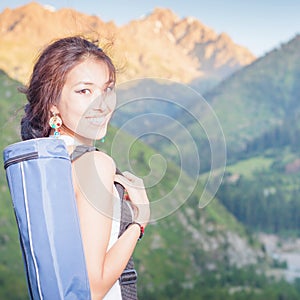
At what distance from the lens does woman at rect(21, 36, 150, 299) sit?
92 centimetres

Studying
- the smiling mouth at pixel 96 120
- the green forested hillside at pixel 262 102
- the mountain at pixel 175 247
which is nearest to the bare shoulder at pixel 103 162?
the smiling mouth at pixel 96 120

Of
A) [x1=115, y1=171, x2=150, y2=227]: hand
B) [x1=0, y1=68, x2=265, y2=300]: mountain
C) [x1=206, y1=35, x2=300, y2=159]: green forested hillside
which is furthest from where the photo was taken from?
[x1=206, y1=35, x2=300, y2=159]: green forested hillside

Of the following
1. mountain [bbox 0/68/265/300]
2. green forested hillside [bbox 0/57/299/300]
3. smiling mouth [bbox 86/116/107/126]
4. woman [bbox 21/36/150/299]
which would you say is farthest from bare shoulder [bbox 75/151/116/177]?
green forested hillside [bbox 0/57/299/300]

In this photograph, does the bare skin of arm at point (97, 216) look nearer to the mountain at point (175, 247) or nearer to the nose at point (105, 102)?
the nose at point (105, 102)

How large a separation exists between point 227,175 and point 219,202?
245mm

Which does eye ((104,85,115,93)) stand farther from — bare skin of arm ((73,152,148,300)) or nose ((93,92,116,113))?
bare skin of arm ((73,152,148,300))

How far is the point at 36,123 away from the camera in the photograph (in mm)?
1071

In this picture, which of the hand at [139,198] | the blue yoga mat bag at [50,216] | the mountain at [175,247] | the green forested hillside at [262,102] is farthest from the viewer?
the green forested hillside at [262,102]

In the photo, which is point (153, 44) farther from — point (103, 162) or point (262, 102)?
point (103, 162)

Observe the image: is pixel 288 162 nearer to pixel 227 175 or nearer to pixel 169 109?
pixel 227 175

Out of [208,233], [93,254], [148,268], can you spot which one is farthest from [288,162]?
[93,254]

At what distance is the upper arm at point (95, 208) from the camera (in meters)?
0.91

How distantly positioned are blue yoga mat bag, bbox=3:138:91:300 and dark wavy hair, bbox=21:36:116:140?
0.16 m

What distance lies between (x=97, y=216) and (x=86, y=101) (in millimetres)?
201
